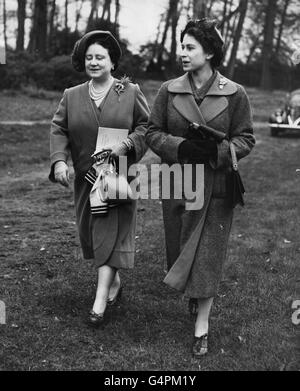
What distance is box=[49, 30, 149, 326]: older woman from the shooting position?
4457mm

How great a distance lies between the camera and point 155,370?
378 cm

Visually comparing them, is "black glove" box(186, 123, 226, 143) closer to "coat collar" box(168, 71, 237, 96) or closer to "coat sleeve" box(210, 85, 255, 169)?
"coat sleeve" box(210, 85, 255, 169)

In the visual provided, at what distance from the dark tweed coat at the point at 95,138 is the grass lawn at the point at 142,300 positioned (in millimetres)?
555

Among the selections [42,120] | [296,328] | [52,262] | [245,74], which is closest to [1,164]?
[42,120]

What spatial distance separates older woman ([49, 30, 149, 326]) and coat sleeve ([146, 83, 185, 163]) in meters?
0.31

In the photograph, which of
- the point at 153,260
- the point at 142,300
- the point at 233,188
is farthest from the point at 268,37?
the point at 233,188

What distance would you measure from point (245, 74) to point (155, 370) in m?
39.2

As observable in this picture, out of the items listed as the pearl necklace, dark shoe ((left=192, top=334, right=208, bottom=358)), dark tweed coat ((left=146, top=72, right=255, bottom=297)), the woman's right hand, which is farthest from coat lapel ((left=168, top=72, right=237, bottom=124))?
dark shoe ((left=192, top=334, right=208, bottom=358))

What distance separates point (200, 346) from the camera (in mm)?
4074

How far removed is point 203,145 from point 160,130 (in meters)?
0.39

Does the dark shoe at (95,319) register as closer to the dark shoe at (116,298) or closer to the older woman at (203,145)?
the dark shoe at (116,298)

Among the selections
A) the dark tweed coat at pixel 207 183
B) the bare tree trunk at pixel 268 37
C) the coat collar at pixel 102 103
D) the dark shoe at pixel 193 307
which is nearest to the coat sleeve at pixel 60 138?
the coat collar at pixel 102 103

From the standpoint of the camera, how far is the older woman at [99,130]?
4457 mm
